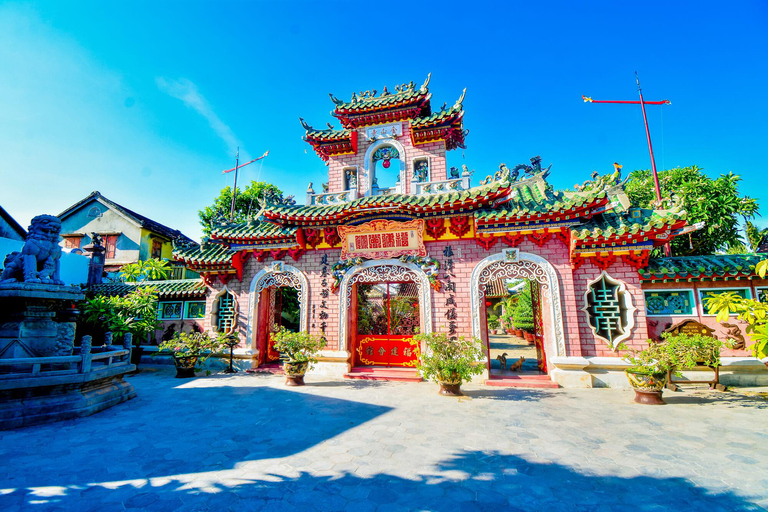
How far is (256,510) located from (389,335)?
767cm

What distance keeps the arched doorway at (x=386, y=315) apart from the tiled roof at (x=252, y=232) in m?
2.48

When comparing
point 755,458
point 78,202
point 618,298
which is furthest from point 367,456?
point 78,202

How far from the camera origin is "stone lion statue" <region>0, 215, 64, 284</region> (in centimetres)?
617

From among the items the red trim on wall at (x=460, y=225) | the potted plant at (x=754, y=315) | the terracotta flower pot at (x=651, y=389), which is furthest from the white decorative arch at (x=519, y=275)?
the potted plant at (x=754, y=315)

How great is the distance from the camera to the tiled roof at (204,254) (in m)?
11.2

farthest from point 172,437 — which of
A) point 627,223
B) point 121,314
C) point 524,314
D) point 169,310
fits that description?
point 524,314

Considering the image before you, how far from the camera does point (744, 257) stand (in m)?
8.86

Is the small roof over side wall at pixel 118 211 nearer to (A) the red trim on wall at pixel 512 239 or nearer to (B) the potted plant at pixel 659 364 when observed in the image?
(A) the red trim on wall at pixel 512 239

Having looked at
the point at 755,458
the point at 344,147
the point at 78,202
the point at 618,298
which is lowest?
the point at 755,458

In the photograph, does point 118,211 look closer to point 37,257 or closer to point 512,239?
point 37,257

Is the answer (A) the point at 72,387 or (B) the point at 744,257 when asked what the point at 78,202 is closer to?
(A) the point at 72,387

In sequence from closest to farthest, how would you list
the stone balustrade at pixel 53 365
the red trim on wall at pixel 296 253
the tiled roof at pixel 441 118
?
the stone balustrade at pixel 53 365
the tiled roof at pixel 441 118
the red trim on wall at pixel 296 253

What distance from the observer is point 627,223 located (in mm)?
8945

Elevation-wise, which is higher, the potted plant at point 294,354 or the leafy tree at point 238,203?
the leafy tree at point 238,203
